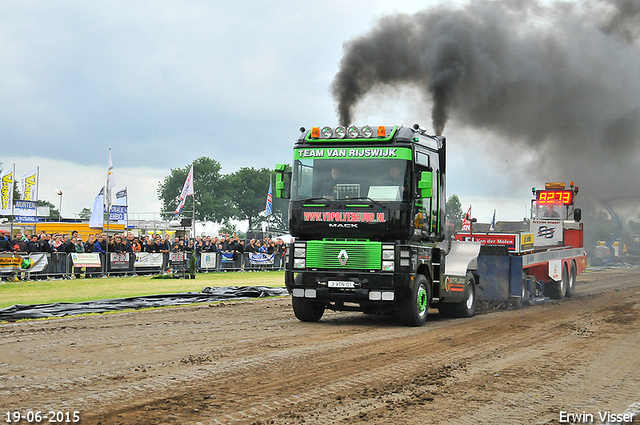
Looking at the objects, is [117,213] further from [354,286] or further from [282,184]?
[354,286]

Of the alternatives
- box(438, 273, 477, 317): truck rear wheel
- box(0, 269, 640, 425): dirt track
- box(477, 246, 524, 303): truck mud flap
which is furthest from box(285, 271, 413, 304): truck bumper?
box(477, 246, 524, 303): truck mud flap

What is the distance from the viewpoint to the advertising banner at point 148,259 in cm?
2652

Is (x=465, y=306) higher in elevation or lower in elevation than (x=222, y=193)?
lower

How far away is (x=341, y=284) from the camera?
11961 mm

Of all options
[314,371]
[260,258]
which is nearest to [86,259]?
[260,258]

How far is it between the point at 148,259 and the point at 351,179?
16868 mm

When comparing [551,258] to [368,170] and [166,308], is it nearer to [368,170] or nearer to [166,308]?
[368,170]

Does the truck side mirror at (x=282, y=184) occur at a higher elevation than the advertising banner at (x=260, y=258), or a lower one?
higher

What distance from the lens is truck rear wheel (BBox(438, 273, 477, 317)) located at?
14336 millimetres

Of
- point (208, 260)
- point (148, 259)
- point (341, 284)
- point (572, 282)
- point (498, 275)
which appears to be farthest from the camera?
point (208, 260)

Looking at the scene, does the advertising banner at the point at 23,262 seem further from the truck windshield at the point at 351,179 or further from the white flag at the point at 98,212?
the truck windshield at the point at 351,179

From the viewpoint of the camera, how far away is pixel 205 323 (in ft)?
40.1

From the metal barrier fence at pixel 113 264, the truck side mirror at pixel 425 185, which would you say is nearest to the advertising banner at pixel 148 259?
the metal barrier fence at pixel 113 264

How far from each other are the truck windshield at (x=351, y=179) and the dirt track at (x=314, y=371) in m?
2.42
